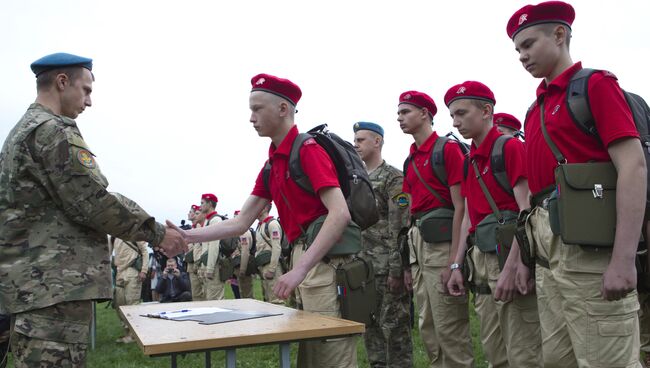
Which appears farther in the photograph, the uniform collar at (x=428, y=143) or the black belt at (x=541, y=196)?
the uniform collar at (x=428, y=143)

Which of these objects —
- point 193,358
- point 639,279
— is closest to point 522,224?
point 639,279

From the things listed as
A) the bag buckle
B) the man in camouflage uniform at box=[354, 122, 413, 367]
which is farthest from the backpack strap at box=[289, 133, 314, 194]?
the man in camouflage uniform at box=[354, 122, 413, 367]

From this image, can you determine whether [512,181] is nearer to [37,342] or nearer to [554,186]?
[554,186]

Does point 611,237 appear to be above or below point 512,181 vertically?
below

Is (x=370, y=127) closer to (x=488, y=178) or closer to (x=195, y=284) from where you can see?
(x=488, y=178)

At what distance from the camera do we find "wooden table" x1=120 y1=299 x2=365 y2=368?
246 centimetres

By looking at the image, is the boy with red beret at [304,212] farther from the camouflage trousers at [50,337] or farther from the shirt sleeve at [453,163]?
the shirt sleeve at [453,163]

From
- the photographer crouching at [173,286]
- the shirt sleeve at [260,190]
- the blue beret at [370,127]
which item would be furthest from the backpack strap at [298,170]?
the photographer crouching at [173,286]

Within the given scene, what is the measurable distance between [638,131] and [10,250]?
3.19m

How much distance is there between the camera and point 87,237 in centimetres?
323

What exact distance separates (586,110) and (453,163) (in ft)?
7.87

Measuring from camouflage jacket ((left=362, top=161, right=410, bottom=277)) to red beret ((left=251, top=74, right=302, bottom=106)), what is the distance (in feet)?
8.94

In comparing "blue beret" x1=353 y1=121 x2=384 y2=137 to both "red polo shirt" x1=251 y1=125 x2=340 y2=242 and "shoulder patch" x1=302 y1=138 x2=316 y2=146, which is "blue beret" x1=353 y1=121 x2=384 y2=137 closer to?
"red polo shirt" x1=251 y1=125 x2=340 y2=242

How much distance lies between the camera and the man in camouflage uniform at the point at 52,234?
299 centimetres
